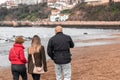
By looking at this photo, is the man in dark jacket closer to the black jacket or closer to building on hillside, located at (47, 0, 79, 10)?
the black jacket

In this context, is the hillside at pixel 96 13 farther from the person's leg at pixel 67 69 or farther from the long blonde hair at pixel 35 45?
the long blonde hair at pixel 35 45

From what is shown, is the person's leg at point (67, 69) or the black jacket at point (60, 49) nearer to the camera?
the black jacket at point (60, 49)

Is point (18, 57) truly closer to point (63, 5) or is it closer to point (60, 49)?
point (60, 49)

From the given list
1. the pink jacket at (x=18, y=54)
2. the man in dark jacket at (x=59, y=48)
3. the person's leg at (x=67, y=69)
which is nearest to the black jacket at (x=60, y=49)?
the man in dark jacket at (x=59, y=48)

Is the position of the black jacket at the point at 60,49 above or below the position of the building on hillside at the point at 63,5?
above

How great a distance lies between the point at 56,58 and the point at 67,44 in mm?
443

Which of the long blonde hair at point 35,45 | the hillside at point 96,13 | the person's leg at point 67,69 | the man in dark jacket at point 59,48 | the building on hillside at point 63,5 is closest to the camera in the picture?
the long blonde hair at point 35,45

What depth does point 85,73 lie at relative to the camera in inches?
512

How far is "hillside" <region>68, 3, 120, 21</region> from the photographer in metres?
120

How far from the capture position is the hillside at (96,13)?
120 meters

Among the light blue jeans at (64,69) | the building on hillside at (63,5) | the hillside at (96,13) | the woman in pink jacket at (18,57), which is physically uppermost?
the woman in pink jacket at (18,57)

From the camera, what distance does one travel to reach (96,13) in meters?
130

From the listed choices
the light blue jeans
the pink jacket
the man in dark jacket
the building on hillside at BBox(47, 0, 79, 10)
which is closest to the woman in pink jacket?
the pink jacket

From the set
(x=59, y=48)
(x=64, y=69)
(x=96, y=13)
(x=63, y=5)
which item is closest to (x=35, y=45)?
(x=59, y=48)
